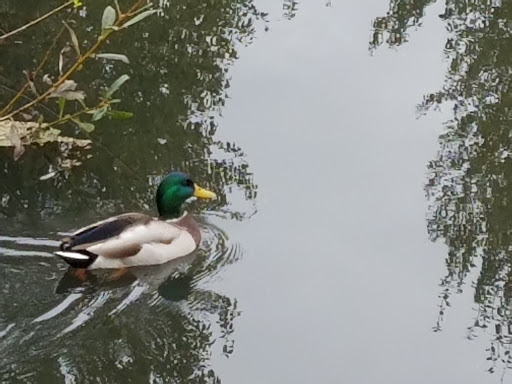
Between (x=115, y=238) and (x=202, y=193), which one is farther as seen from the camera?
(x=202, y=193)

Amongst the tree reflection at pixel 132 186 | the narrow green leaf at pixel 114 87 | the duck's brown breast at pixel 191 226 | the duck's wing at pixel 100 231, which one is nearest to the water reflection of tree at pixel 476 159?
the tree reflection at pixel 132 186

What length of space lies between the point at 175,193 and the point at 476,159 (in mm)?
1666

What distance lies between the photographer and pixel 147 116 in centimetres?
561

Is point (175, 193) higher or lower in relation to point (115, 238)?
higher

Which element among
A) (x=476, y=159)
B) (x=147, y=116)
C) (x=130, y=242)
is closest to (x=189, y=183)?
(x=130, y=242)

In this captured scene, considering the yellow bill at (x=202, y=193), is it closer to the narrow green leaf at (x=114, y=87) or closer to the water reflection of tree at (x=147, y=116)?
the water reflection of tree at (x=147, y=116)

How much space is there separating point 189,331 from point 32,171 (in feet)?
4.58

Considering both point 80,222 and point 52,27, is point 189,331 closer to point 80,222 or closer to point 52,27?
point 80,222

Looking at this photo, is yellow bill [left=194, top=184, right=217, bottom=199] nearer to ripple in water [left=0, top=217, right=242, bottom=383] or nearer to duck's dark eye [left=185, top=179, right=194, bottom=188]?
duck's dark eye [left=185, top=179, right=194, bottom=188]

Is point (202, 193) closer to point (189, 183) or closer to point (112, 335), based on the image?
point (189, 183)

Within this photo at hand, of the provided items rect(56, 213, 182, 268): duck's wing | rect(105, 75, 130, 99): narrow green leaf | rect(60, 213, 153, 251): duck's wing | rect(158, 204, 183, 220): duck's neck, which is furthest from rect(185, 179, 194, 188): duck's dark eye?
rect(105, 75, 130, 99): narrow green leaf

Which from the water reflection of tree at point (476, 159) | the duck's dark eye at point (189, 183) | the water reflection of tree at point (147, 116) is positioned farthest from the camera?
the water reflection of tree at point (147, 116)

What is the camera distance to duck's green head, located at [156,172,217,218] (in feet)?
15.8

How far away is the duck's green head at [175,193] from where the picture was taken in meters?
4.83
